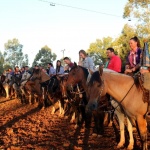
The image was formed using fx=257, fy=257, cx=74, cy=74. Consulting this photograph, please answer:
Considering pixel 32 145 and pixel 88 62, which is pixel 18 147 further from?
pixel 88 62

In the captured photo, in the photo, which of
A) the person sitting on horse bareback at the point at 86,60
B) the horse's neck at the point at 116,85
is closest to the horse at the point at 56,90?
the person sitting on horse bareback at the point at 86,60

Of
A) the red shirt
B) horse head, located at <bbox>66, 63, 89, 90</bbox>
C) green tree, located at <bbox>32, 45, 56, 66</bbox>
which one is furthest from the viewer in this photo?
green tree, located at <bbox>32, 45, 56, 66</bbox>

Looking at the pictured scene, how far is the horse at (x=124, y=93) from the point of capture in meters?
5.51

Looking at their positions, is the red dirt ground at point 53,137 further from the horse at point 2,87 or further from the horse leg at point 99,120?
the horse at point 2,87

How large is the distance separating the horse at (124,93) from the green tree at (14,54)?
93174 mm

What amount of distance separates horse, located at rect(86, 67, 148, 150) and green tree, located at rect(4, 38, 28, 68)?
3668 inches

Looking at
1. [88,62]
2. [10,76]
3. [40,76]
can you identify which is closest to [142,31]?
[10,76]

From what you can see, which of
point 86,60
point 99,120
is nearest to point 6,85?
point 86,60

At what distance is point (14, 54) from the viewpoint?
320ft

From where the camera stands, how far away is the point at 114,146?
24.2ft

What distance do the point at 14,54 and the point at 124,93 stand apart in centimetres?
9536

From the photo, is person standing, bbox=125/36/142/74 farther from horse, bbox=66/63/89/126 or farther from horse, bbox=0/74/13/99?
horse, bbox=0/74/13/99

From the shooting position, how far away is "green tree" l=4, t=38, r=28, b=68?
96.7m

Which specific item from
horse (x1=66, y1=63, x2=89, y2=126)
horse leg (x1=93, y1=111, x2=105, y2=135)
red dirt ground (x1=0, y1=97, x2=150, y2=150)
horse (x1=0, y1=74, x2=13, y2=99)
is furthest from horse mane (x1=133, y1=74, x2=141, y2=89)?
horse (x1=0, y1=74, x2=13, y2=99)
